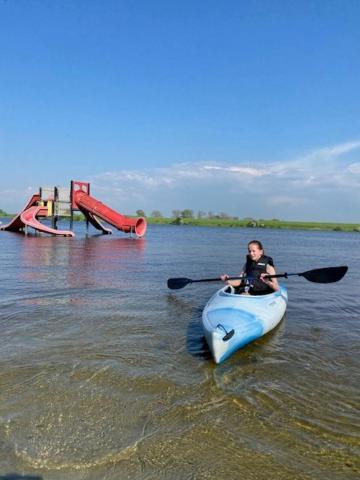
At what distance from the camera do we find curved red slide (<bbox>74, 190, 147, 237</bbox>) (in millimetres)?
35094

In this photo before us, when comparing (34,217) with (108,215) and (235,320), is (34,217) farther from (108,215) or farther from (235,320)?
(235,320)

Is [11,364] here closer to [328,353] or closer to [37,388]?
[37,388]

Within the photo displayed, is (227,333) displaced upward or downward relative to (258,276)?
downward

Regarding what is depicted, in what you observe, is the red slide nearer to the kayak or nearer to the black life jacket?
the black life jacket

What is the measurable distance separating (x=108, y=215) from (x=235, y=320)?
29779 mm

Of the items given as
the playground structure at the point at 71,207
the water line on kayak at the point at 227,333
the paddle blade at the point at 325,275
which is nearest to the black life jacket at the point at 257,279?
the paddle blade at the point at 325,275

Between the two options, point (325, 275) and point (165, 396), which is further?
point (325, 275)

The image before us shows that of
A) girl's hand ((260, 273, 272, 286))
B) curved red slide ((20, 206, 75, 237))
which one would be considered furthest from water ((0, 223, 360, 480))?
curved red slide ((20, 206, 75, 237))

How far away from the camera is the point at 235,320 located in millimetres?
6305

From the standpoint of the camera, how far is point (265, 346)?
274 inches

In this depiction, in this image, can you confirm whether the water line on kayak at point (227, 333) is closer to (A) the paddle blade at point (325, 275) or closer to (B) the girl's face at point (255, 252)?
(B) the girl's face at point (255, 252)

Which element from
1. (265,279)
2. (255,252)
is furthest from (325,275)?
(255,252)

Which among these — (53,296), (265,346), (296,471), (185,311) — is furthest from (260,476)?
(53,296)

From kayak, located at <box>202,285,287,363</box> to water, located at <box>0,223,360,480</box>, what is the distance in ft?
0.91
